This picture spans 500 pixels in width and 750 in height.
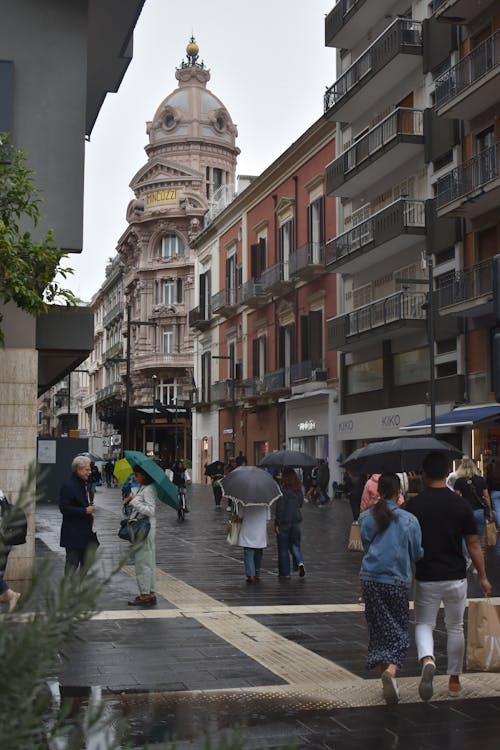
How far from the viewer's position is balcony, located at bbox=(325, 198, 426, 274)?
32812mm

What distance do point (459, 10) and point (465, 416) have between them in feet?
→ 38.0

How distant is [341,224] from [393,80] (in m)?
6.87

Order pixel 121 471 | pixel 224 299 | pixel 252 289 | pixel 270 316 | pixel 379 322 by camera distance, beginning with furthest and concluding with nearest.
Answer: pixel 224 299 → pixel 252 289 → pixel 270 316 → pixel 379 322 → pixel 121 471

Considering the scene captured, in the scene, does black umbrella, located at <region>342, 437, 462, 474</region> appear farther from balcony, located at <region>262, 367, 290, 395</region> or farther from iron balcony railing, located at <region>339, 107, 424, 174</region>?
balcony, located at <region>262, 367, 290, 395</region>

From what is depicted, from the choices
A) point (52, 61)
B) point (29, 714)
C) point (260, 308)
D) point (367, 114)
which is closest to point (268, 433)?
point (260, 308)

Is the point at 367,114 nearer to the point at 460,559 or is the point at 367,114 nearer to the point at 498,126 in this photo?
the point at 498,126

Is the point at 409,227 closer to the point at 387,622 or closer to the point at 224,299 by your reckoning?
the point at 224,299

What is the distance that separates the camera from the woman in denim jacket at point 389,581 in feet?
24.1

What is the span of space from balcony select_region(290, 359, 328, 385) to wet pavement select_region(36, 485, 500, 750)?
88.4 feet

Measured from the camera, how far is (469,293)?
2952cm

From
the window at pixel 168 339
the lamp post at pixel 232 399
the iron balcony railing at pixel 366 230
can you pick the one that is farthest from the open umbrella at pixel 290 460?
the window at pixel 168 339

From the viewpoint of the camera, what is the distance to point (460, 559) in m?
7.55

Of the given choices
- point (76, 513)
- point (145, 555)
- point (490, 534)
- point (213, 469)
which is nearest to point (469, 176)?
point (213, 469)

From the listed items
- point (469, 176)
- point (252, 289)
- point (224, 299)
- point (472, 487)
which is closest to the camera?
point (472, 487)
